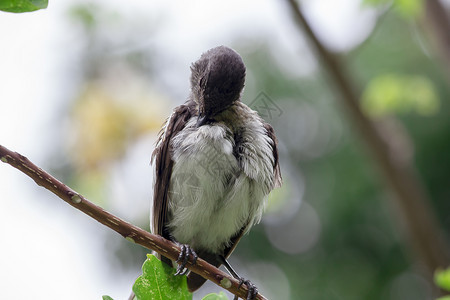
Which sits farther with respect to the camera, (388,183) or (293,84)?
(293,84)

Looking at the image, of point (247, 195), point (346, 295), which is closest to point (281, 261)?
point (346, 295)

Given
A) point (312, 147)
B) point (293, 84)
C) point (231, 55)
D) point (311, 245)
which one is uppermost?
point (231, 55)

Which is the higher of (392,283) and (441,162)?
(441,162)

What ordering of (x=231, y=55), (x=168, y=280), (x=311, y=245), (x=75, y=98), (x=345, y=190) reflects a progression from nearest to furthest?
1. (x=168, y=280)
2. (x=231, y=55)
3. (x=75, y=98)
4. (x=345, y=190)
5. (x=311, y=245)

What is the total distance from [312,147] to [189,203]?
801 cm

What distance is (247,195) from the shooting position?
343 cm

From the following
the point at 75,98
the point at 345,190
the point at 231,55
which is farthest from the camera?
the point at 345,190

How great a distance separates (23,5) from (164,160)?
68.4 inches

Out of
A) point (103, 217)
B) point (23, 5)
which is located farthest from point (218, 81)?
point (23, 5)

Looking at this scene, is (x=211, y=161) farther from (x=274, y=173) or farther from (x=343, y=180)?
(x=343, y=180)

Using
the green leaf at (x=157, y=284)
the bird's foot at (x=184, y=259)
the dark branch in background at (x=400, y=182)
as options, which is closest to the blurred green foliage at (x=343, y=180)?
the dark branch in background at (x=400, y=182)

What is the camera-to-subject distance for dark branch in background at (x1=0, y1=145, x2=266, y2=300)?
2.04m

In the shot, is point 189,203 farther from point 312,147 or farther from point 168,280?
point 312,147

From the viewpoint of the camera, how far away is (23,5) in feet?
5.96
